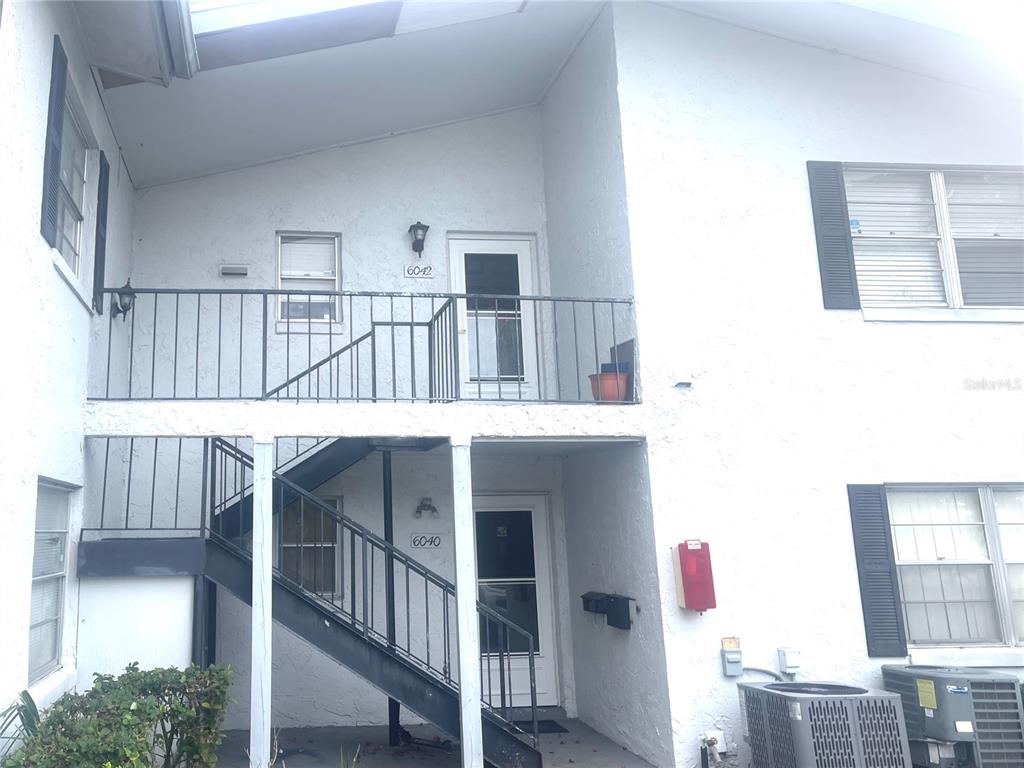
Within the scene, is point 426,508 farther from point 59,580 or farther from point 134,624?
point 59,580

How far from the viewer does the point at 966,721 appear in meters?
6.17

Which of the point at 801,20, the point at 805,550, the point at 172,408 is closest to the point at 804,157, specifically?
the point at 801,20

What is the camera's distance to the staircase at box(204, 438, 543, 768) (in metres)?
6.52

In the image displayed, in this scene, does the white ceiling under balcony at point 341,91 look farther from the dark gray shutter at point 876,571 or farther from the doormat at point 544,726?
the doormat at point 544,726

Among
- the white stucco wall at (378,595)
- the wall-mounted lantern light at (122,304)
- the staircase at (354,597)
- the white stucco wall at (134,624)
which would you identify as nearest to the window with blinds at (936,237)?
the white stucco wall at (378,595)

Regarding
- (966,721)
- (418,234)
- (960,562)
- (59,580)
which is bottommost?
(966,721)

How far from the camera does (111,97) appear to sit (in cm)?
707

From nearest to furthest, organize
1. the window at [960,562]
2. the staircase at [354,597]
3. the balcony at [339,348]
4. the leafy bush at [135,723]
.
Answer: the leafy bush at [135,723] < the staircase at [354,597] < the window at [960,562] < the balcony at [339,348]

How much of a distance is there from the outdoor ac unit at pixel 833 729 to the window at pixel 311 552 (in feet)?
13.6

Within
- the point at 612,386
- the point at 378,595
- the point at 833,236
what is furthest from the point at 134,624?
the point at 833,236

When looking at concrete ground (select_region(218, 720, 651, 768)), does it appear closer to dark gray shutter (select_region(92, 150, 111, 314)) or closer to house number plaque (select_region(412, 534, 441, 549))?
house number plaque (select_region(412, 534, 441, 549))

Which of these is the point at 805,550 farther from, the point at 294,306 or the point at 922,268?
the point at 294,306

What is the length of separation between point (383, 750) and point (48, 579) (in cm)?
310

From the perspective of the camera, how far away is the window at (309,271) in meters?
8.77
